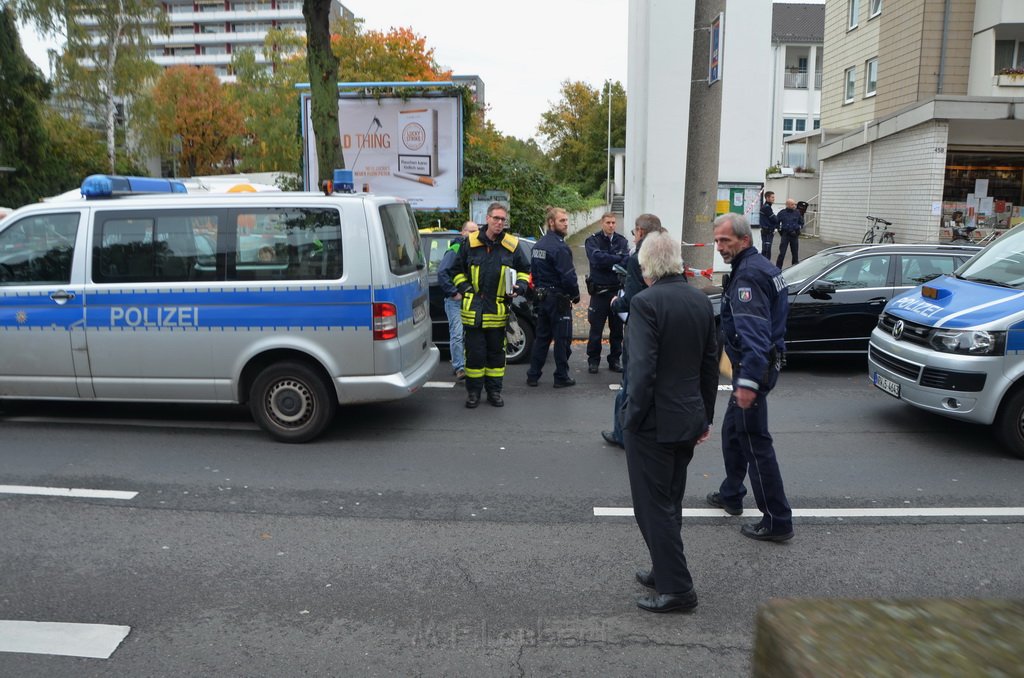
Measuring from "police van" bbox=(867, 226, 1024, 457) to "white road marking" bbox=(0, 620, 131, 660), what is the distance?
19.7 feet

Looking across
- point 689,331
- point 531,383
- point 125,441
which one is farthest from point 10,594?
point 531,383

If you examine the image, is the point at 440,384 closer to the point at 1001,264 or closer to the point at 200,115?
the point at 1001,264

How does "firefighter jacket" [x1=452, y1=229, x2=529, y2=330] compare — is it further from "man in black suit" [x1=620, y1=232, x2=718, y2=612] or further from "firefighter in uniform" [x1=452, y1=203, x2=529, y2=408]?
"man in black suit" [x1=620, y1=232, x2=718, y2=612]

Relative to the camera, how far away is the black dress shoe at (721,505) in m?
5.43

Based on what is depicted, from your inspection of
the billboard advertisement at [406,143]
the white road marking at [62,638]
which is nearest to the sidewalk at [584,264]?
the billboard advertisement at [406,143]

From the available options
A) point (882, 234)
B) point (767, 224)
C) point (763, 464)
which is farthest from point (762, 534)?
point (882, 234)

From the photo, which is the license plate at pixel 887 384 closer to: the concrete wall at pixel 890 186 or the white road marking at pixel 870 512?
the white road marking at pixel 870 512

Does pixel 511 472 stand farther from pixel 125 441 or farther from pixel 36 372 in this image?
pixel 36 372

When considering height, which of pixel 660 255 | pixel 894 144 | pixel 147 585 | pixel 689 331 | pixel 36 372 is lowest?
pixel 147 585

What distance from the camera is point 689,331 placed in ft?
13.3

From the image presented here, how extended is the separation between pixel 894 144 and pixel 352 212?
1892 cm

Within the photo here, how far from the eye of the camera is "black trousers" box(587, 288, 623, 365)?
371 inches

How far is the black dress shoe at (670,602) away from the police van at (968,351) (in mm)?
3650

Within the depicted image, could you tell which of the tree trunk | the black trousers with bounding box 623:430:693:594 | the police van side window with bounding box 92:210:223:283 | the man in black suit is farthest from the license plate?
A: the tree trunk
